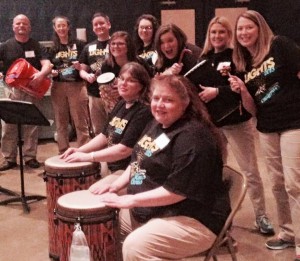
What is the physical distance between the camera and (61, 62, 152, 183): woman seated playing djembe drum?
2.73m

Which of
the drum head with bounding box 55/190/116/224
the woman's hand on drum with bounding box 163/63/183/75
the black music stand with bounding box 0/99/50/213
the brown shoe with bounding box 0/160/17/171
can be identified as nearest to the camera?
the drum head with bounding box 55/190/116/224

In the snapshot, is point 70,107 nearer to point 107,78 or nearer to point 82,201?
point 107,78

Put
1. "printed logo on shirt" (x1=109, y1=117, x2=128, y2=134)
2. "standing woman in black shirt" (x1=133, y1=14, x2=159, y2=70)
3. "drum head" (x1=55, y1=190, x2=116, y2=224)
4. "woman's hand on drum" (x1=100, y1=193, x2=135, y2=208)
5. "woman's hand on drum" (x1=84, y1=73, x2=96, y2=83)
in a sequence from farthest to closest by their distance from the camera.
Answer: "woman's hand on drum" (x1=84, y1=73, x2=96, y2=83)
"standing woman in black shirt" (x1=133, y1=14, x2=159, y2=70)
"printed logo on shirt" (x1=109, y1=117, x2=128, y2=134)
"drum head" (x1=55, y1=190, x2=116, y2=224)
"woman's hand on drum" (x1=100, y1=193, x2=135, y2=208)

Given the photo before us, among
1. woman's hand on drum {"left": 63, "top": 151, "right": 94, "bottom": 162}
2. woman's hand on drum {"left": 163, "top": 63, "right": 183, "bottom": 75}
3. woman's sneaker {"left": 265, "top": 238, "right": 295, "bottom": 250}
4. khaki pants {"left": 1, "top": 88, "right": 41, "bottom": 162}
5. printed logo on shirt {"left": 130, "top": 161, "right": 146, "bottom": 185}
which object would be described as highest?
woman's hand on drum {"left": 163, "top": 63, "right": 183, "bottom": 75}

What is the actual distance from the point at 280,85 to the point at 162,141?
908 mm

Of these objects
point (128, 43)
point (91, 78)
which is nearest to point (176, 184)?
point (128, 43)

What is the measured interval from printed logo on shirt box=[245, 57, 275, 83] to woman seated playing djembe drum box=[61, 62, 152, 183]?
0.59 metres

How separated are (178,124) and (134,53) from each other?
1.68 metres

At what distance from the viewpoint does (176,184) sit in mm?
2041

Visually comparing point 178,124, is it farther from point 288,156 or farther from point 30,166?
point 30,166

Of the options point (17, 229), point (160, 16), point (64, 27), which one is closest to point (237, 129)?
point (17, 229)

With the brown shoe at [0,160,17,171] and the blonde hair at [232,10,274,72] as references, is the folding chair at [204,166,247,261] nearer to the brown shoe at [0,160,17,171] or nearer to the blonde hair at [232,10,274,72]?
the blonde hair at [232,10,274,72]

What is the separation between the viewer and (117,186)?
245cm

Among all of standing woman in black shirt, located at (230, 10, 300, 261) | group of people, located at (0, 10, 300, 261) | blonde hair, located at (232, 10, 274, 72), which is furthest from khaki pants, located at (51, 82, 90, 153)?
blonde hair, located at (232, 10, 274, 72)
